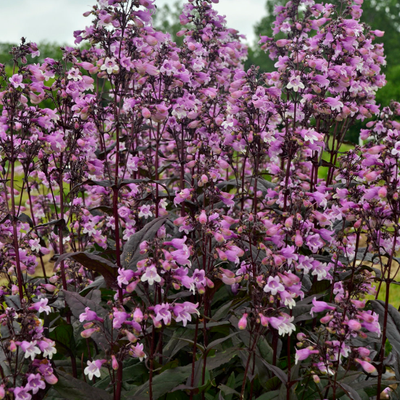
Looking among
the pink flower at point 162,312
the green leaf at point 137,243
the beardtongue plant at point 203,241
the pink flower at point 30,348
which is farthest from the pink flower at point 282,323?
the pink flower at point 30,348

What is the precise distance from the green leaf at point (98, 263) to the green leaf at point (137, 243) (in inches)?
4.8

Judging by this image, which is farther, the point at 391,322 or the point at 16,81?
the point at 391,322

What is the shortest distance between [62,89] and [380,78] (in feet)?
11.1

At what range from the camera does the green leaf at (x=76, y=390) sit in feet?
9.84

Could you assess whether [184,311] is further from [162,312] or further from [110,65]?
[110,65]

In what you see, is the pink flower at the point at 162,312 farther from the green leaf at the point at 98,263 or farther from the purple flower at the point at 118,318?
the green leaf at the point at 98,263

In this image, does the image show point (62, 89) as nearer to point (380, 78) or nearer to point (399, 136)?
point (399, 136)

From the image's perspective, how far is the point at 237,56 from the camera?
601 centimetres

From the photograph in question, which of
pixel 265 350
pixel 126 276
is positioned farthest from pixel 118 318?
pixel 265 350

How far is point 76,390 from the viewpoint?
3.01m

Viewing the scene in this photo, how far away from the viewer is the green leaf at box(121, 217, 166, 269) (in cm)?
323

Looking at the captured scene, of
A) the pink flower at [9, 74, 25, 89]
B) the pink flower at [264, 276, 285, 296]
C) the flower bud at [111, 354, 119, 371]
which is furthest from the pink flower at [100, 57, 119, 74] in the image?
the flower bud at [111, 354, 119, 371]

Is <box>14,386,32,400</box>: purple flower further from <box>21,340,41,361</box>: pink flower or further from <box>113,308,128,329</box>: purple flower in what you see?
<box>113,308,128,329</box>: purple flower

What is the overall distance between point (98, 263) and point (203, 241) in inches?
29.5
